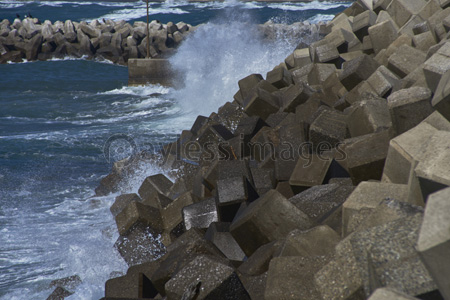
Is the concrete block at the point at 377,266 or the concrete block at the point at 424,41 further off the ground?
the concrete block at the point at 377,266

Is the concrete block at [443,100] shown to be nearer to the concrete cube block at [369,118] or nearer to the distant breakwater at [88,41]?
the concrete cube block at [369,118]

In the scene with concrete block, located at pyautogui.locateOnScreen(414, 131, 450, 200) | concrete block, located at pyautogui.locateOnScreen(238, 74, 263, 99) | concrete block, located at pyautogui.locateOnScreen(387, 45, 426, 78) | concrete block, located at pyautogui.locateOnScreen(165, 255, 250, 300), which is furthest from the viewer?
concrete block, located at pyautogui.locateOnScreen(238, 74, 263, 99)

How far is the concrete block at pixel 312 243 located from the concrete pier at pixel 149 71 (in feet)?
37.5

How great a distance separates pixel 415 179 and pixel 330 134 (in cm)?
202

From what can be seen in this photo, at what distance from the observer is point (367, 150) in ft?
10.9

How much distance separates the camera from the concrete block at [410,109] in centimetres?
321

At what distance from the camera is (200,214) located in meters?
3.63

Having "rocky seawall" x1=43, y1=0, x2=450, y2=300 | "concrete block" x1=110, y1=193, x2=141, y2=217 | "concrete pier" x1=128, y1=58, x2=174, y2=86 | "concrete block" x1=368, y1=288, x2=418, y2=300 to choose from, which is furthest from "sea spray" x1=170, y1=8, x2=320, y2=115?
"concrete block" x1=368, y1=288, x2=418, y2=300

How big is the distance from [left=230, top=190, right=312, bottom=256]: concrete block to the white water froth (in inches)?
271

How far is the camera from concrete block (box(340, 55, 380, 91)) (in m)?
5.22

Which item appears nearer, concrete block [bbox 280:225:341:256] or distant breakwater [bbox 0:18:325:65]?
concrete block [bbox 280:225:341:256]

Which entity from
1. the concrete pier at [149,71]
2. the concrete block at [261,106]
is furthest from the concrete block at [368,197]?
the concrete pier at [149,71]

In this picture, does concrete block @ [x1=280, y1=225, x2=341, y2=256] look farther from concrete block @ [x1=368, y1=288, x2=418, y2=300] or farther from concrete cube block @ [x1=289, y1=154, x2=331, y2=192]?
concrete cube block @ [x1=289, y1=154, x2=331, y2=192]

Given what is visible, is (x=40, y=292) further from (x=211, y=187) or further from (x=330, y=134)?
(x=330, y=134)
